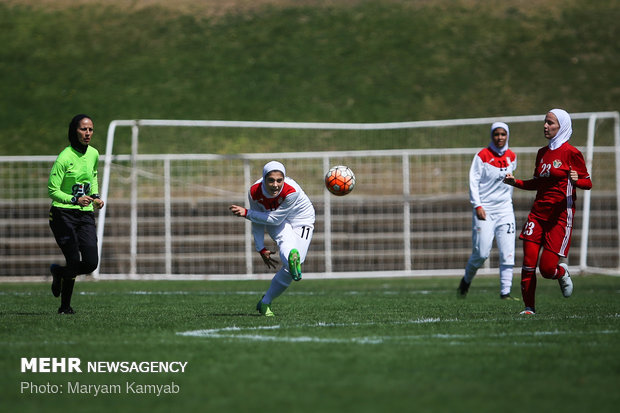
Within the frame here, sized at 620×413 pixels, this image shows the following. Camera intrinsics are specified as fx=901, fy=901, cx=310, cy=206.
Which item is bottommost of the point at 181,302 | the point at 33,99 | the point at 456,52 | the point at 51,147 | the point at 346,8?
the point at 181,302

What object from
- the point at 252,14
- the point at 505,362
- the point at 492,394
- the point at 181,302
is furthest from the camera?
the point at 252,14

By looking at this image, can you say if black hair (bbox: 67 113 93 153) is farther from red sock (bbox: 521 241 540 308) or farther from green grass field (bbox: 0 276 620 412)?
red sock (bbox: 521 241 540 308)

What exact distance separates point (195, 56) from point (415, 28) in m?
11.0

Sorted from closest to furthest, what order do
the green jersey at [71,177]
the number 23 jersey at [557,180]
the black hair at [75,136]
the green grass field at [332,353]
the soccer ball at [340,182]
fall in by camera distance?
Result: 1. the green grass field at [332,353]
2. the number 23 jersey at [557,180]
3. the green jersey at [71,177]
4. the black hair at [75,136]
5. the soccer ball at [340,182]

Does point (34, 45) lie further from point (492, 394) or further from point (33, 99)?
point (492, 394)

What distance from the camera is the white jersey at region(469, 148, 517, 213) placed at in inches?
515

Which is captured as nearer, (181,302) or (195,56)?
(181,302)

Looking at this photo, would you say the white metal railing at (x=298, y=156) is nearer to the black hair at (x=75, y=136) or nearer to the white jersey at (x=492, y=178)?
the white jersey at (x=492, y=178)

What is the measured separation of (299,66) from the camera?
4241 centimetres

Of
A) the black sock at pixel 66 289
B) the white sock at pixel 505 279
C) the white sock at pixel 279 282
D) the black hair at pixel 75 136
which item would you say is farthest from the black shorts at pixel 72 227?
the white sock at pixel 505 279

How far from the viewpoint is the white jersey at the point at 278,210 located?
34.0 ft

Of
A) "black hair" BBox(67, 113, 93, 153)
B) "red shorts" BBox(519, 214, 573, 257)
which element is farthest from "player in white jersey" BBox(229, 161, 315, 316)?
"red shorts" BBox(519, 214, 573, 257)

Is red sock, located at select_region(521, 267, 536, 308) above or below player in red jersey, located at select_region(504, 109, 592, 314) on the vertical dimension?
A: below

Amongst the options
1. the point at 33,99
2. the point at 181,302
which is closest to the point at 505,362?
the point at 181,302
